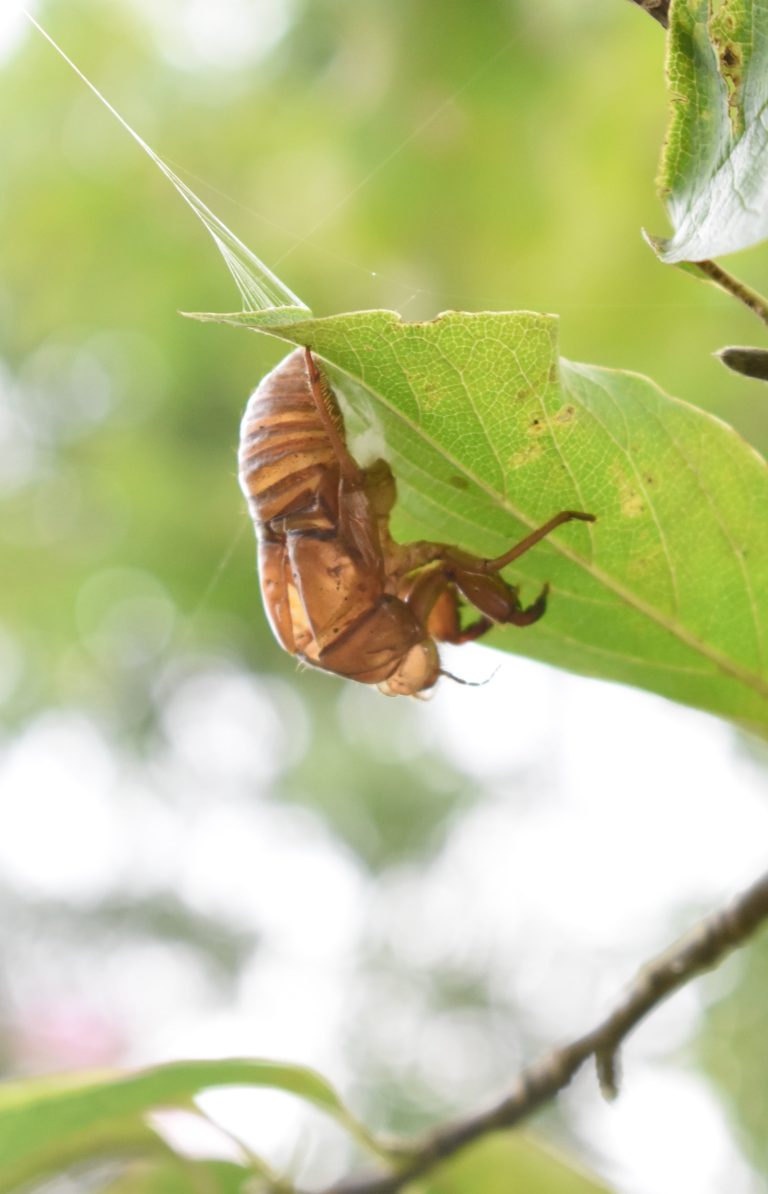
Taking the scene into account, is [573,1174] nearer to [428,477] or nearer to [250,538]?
[428,477]

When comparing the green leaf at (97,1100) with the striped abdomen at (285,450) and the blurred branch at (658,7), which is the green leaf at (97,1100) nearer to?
the striped abdomen at (285,450)

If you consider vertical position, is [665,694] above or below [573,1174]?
above

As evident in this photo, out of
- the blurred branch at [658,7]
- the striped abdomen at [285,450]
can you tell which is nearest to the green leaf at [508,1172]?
the striped abdomen at [285,450]

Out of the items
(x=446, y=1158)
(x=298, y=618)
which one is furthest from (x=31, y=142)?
(x=446, y=1158)

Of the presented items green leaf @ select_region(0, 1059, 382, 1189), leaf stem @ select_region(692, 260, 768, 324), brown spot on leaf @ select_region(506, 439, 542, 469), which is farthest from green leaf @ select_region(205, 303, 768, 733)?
green leaf @ select_region(0, 1059, 382, 1189)

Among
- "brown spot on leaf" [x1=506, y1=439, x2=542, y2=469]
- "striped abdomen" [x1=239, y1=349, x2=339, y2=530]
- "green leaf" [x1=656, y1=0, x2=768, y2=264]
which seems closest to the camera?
"green leaf" [x1=656, y1=0, x2=768, y2=264]

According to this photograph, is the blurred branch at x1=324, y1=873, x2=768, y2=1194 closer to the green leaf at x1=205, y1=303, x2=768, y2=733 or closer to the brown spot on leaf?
the green leaf at x1=205, y1=303, x2=768, y2=733
